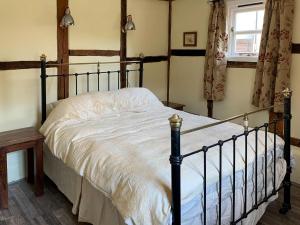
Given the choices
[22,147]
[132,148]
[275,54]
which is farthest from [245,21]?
[22,147]

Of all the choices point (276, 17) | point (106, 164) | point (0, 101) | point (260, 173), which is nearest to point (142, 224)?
point (106, 164)

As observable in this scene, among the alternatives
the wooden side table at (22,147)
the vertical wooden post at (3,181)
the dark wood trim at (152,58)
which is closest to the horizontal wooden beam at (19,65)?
the wooden side table at (22,147)

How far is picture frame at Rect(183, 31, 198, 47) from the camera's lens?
4172 millimetres

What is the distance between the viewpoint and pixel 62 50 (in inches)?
131

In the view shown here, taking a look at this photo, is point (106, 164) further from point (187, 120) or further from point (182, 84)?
point (182, 84)

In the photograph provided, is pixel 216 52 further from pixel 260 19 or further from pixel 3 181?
pixel 3 181

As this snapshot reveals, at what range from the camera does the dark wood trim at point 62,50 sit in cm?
325

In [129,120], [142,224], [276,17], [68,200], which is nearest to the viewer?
[142,224]

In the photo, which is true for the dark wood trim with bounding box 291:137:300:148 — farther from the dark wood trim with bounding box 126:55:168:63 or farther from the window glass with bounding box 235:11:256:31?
the dark wood trim with bounding box 126:55:168:63

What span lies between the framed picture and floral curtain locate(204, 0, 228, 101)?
286 millimetres

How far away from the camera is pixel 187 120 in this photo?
303cm

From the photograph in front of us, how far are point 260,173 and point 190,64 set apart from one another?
2303 millimetres

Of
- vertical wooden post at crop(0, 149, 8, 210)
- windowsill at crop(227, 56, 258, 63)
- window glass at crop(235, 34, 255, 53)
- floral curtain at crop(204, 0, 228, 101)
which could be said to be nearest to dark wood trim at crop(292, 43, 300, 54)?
windowsill at crop(227, 56, 258, 63)

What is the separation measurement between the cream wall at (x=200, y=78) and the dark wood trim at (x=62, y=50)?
173 centimetres
